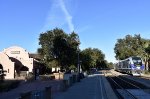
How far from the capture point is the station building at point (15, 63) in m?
80.7

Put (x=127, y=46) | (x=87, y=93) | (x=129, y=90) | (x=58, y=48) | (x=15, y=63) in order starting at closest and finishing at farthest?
(x=87, y=93) → (x=129, y=90) → (x=15, y=63) → (x=58, y=48) → (x=127, y=46)

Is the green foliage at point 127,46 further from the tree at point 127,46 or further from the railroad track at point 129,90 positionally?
the railroad track at point 129,90

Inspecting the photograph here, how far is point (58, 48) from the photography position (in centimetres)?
8775

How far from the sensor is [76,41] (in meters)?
91.2

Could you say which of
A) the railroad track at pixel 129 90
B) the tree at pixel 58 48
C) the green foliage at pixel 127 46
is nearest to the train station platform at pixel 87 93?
the railroad track at pixel 129 90

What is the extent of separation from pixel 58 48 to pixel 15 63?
10.3 m

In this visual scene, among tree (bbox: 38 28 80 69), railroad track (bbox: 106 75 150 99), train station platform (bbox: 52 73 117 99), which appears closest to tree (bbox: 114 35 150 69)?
tree (bbox: 38 28 80 69)

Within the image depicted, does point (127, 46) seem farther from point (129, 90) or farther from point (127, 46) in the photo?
point (129, 90)

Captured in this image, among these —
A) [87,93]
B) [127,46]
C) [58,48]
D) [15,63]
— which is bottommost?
[87,93]

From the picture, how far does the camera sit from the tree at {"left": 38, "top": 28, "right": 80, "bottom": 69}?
288 ft

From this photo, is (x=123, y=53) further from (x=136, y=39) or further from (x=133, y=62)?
(x=133, y=62)

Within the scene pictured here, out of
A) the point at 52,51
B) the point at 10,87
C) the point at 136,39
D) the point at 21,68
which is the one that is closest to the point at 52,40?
the point at 52,51

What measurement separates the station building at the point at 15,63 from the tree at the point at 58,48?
408cm

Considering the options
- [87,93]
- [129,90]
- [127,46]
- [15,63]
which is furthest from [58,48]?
[127,46]
